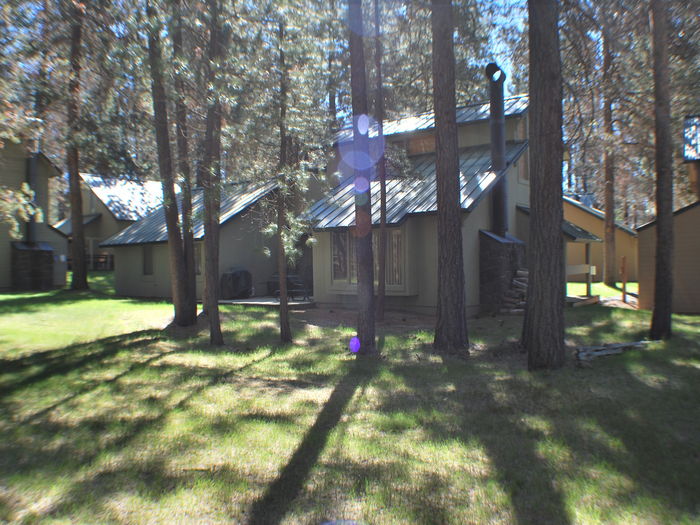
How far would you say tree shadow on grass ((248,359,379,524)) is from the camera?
3.69 m

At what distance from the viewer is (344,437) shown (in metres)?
5.08

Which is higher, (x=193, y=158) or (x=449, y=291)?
(x=193, y=158)

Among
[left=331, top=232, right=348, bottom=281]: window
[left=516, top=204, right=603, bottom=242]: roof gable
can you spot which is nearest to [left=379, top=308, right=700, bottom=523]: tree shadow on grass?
[left=331, top=232, right=348, bottom=281]: window

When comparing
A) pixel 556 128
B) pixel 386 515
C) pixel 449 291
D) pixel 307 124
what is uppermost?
pixel 307 124

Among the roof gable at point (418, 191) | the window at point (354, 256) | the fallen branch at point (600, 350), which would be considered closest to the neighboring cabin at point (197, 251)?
the roof gable at point (418, 191)

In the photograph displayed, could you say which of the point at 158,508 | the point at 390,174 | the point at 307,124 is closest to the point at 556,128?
the point at 307,124

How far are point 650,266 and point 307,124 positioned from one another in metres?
10.5

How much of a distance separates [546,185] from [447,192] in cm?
203

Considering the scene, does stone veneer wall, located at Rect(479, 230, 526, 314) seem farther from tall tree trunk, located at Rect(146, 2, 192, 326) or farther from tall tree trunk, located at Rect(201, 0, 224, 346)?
tall tree trunk, located at Rect(146, 2, 192, 326)

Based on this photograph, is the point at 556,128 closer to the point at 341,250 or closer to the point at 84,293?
the point at 341,250

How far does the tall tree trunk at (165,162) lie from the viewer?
918 centimetres

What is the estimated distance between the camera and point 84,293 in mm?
18750

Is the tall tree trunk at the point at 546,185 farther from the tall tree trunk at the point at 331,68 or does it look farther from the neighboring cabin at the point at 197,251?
the neighboring cabin at the point at 197,251

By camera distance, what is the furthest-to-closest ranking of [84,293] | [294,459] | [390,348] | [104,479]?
[84,293], [390,348], [294,459], [104,479]
